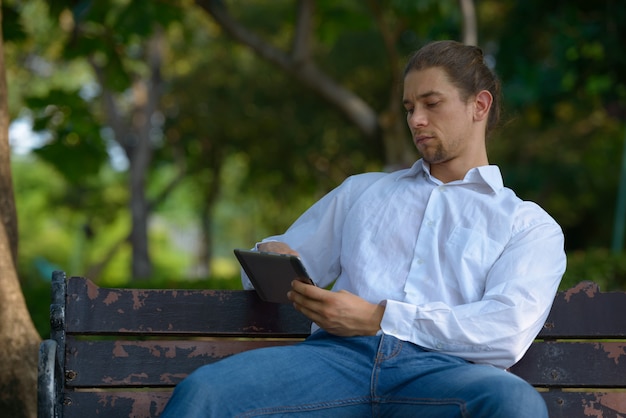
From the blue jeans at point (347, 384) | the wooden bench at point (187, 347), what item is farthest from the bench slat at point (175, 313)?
the blue jeans at point (347, 384)

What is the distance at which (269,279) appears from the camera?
3195 millimetres

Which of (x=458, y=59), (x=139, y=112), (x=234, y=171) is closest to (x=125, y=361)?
(x=458, y=59)

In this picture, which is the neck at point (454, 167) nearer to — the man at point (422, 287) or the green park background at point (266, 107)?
the man at point (422, 287)

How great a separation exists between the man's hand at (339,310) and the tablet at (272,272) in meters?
0.05

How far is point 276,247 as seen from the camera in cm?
341

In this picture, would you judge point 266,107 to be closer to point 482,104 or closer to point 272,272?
point 482,104

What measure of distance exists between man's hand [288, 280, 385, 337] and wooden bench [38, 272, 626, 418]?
1.27 ft

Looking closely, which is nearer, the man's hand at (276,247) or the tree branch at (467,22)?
the man's hand at (276,247)

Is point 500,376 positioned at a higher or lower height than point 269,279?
lower

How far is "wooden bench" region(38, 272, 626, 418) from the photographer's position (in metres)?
3.26

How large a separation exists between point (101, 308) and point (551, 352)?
1.52 m

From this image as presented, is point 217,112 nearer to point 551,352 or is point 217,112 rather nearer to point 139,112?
point 139,112

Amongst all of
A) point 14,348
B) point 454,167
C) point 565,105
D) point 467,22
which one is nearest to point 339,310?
point 454,167

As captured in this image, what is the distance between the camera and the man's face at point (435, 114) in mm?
3361
